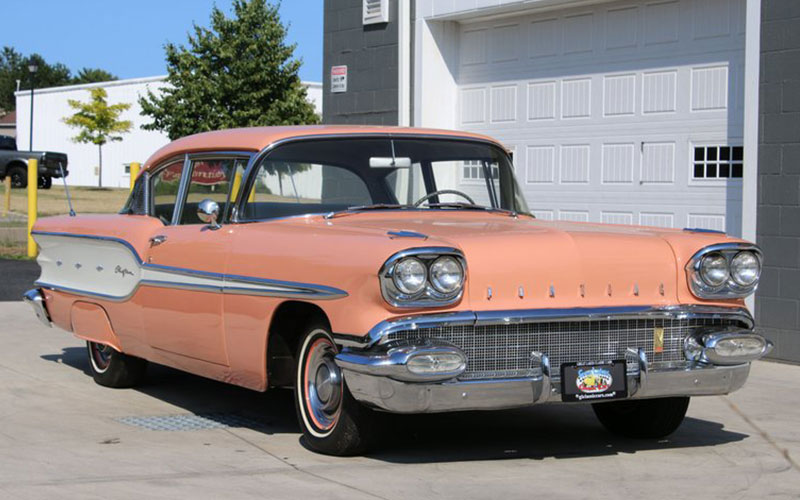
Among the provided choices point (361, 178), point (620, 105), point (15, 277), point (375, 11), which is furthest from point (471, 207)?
point (15, 277)

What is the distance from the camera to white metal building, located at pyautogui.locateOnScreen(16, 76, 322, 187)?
54.3 meters

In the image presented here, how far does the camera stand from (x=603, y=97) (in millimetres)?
10680

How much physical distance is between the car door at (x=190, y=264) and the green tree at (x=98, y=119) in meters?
46.1

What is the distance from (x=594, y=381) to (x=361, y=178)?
181cm

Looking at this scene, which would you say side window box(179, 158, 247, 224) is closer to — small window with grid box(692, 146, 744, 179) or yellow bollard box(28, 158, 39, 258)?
small window with grid box(692, 146, 744, 179)

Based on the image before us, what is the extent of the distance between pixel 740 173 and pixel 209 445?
5.42 meters

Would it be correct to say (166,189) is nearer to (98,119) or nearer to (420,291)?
(420,291)

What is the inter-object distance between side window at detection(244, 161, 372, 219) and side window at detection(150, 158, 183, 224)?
0.90 meters

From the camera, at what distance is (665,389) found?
5.46 m

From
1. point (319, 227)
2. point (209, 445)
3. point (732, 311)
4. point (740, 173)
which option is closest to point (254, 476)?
point (209, 445)

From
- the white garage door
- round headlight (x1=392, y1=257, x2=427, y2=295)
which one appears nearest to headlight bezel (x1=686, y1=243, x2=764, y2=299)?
round headlight (x1=392, y1=257, x2=427, y2=295)

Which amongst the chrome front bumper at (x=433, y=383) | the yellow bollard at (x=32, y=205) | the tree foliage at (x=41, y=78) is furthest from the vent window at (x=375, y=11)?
the tree foliage at (x=41, y=78)

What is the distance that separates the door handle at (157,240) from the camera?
6821mm

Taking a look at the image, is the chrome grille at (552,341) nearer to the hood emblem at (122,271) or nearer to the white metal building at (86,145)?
the hood emblem at (122,271)
